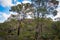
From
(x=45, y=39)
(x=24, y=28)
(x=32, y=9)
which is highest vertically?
(x=32, y=9)

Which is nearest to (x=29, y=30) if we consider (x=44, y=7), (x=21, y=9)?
(x=21, y=9)

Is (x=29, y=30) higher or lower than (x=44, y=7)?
lower

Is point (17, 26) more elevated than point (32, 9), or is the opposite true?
point (32, 9)

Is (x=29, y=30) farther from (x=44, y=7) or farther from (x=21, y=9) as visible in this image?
(x=44, y=7)

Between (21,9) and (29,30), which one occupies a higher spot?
(21,9)

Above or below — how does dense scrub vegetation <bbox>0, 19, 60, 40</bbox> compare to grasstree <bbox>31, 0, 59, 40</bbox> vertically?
below

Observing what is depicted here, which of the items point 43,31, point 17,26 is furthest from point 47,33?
point 17,26

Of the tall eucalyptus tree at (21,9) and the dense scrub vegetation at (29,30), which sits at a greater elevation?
the tall eucalyptus tree at (21,9)

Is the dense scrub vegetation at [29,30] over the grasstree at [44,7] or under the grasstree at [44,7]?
under

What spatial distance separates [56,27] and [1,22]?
1.03 metres

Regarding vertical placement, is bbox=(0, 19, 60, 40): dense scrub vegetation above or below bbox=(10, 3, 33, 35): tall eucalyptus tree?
below

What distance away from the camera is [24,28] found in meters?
3.02

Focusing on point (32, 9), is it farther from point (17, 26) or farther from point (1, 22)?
point (1, 22)

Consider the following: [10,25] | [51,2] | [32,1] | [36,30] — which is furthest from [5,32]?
[51,2]
